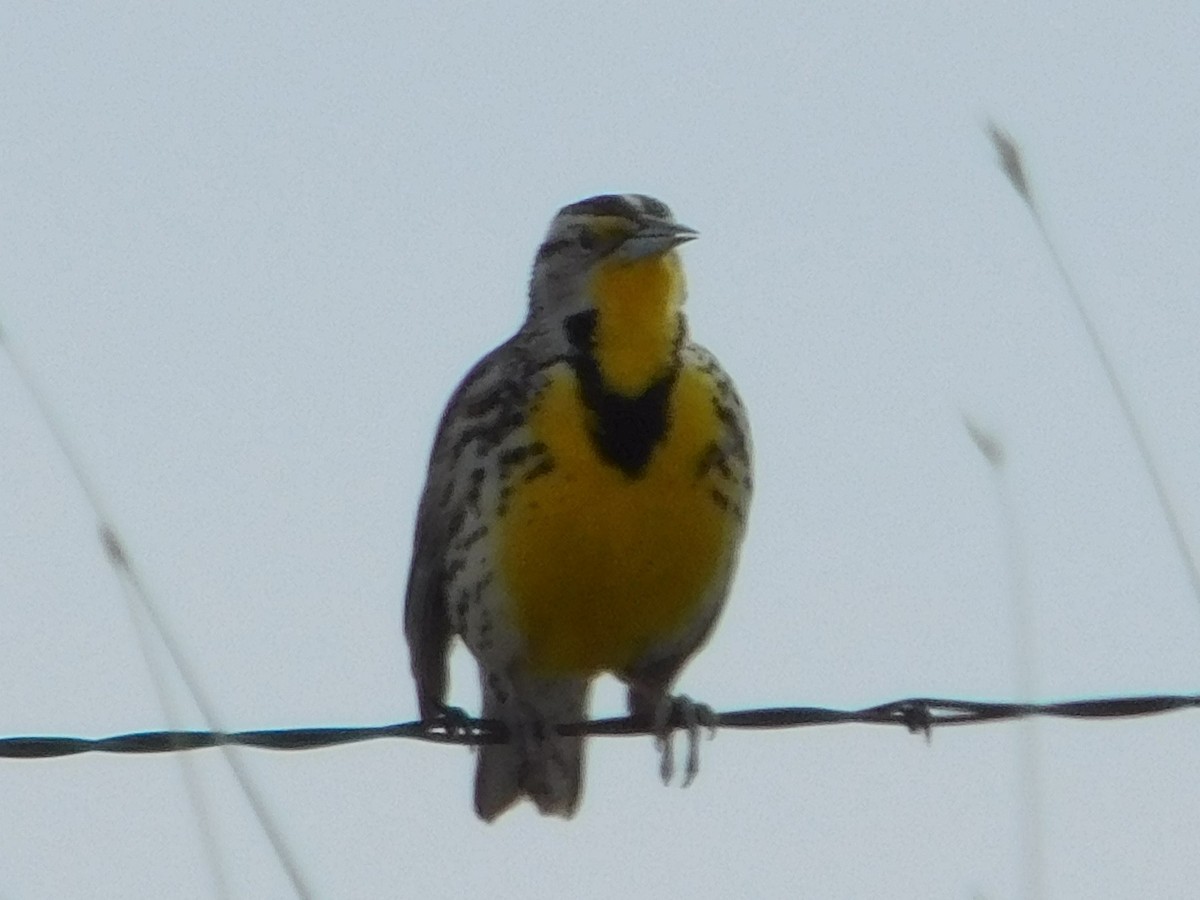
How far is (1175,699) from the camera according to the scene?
11.2 ft

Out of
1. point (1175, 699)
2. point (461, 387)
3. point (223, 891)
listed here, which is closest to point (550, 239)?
point (461, 387)

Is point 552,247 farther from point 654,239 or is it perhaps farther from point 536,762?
point 536,762

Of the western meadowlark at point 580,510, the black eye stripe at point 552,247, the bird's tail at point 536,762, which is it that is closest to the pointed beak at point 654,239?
the western meadowlark at point 580,510

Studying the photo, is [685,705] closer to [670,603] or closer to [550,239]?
[670,603]

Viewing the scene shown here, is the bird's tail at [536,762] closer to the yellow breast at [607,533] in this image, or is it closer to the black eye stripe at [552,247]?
the yellow breast at [607,533]

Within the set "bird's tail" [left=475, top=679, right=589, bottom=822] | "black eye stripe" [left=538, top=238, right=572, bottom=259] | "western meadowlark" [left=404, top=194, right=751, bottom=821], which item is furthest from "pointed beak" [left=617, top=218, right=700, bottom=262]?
"bird's tail" [left=475, top=679, right=589, bottom=822]

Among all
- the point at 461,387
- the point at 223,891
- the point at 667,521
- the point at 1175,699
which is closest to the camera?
the point at 223,891

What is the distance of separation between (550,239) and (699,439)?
→ 0.85m

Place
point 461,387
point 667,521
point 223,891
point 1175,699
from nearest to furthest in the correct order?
1. point 223,891
2. point 1175,699
3. point 667,521
4. point 461,387

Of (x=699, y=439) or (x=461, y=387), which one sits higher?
(x=461, y=387)

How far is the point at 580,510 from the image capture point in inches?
181

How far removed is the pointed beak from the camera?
4.93m

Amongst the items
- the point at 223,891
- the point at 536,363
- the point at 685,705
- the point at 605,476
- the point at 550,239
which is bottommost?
the point at 223,891

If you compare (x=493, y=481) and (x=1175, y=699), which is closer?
(x=1175, y=699)
